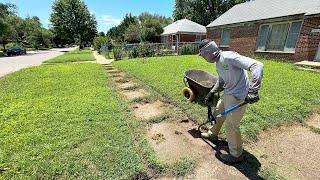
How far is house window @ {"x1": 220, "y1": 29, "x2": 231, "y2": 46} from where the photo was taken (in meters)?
18.1

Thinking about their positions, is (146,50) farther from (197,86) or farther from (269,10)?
(197,86)

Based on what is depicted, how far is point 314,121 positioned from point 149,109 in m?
3.69

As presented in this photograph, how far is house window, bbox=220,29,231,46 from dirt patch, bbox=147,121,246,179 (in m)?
15.5

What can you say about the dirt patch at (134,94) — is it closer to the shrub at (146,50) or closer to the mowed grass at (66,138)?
the mowed grass at (66,138)

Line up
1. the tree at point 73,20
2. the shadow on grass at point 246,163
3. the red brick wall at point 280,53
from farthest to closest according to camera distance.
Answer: the tree at point 73,20 < the red brick wall at point 280,53 < the shadow on grass at point 246,163

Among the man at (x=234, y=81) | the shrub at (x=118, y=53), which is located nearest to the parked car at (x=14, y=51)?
the shrub at (x=118, y=53)

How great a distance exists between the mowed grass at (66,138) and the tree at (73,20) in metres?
48.6

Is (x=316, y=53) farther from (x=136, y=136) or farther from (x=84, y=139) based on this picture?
(x=84, y=139)

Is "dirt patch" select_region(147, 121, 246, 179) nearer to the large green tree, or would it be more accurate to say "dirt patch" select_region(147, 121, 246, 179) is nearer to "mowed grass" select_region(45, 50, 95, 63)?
"mowed grass" select_region(45, 50, 95, 63)

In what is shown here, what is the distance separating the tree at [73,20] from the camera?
51.2 metres

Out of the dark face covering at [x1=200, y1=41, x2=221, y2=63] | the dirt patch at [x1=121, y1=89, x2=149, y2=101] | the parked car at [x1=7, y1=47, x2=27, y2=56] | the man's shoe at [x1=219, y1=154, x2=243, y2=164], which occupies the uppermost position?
the dark face covering at [x1=200, y1=41, x2=221, y2=63]

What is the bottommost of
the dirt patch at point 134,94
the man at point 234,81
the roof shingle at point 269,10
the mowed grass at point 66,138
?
the dirt patch at point 134,94

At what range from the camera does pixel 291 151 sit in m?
3.49

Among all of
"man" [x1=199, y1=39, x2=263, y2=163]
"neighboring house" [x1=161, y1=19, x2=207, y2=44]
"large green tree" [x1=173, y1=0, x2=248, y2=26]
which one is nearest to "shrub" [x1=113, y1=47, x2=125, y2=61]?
"neighboring house" [x1=161, y1=19, x2=207, y2=44]
